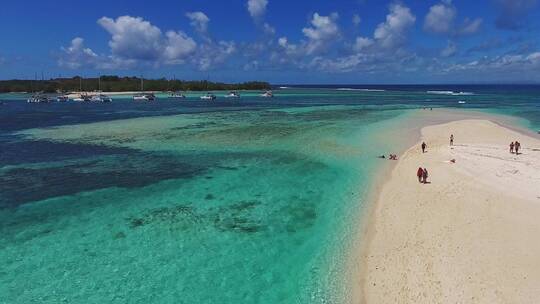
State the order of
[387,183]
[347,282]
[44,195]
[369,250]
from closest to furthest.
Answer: [347,282] → [369,250] → [44,195] → [387,183]

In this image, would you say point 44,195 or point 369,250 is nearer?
point 369,250

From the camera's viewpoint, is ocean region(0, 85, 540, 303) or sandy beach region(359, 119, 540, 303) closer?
sandy beach region(359, 119, 540, 303)

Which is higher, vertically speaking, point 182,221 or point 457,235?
point 457,235

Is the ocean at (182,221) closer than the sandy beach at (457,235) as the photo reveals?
No

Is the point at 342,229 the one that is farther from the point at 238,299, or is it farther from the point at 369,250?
the point at 238,299

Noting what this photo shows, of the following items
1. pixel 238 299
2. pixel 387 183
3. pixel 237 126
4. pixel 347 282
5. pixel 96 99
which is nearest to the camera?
pixel 238 299

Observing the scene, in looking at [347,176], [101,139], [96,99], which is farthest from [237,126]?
[96,99]

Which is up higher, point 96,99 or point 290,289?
point 96,99

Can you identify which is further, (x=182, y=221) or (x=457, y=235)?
(x=182, y=221)
